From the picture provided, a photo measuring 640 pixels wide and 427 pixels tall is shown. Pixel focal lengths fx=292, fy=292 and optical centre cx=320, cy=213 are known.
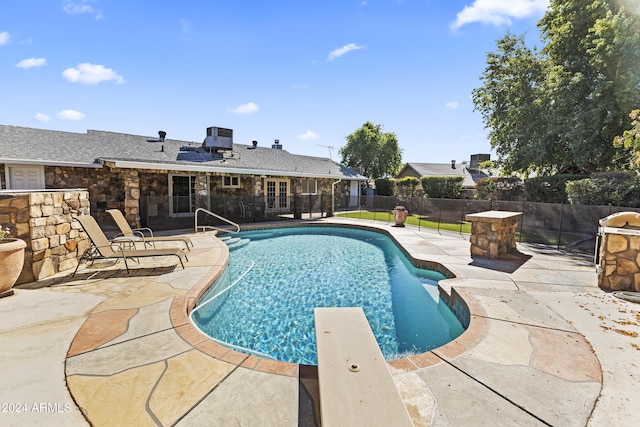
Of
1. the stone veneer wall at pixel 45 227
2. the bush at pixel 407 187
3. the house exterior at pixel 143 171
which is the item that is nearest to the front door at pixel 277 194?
the house exterior at pixel 143 171

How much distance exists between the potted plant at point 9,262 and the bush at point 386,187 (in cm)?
2207

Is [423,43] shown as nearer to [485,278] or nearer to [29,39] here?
[485,278]

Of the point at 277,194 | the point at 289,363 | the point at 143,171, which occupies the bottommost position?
the point at 289,363

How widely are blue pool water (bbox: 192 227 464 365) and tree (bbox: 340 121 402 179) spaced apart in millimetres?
22447

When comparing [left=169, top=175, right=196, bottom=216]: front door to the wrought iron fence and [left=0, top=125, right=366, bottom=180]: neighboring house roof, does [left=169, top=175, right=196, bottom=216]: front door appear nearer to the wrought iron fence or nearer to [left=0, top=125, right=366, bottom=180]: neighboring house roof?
the wrought iron fence

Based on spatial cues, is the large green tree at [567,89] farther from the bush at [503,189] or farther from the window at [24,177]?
the window at [24,177]

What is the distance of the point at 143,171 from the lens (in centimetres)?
1330

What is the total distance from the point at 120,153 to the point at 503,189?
19409 mm

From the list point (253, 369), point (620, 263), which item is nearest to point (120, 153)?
point (253, 369)

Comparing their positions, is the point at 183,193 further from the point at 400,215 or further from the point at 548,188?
the point at 548,188

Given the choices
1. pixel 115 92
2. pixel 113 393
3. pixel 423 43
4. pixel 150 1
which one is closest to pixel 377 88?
pixel 423 43

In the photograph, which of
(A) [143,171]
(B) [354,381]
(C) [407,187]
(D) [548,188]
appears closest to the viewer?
(B) [354,381]

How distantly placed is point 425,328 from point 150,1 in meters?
11.1

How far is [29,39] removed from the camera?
9156mm
